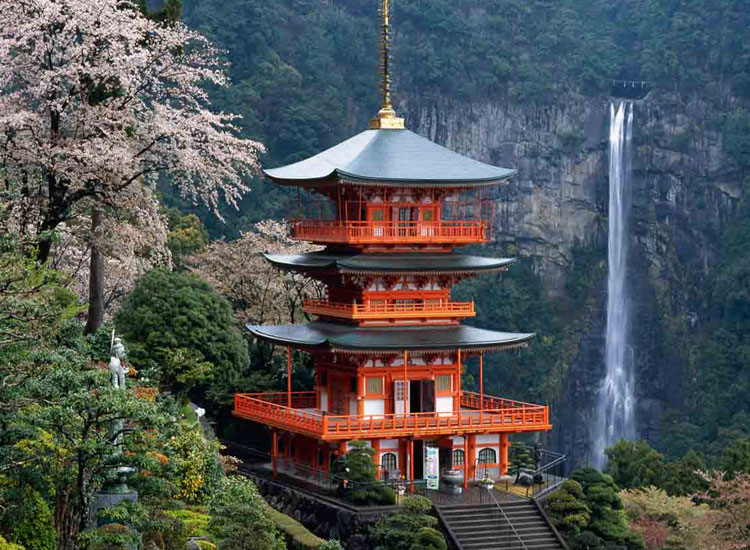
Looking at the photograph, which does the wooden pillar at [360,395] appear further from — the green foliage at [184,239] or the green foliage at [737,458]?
the green foliage at [184,239]

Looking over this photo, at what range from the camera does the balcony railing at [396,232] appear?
136 feet

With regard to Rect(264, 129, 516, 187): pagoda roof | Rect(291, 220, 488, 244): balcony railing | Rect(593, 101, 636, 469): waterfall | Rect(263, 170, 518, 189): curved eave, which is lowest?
Rect(593, 101, 636, 469): waterfall

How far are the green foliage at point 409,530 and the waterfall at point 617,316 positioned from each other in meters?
62.6

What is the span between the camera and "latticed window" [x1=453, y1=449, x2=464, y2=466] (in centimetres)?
4094

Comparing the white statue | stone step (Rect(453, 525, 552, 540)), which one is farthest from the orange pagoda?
the white statue

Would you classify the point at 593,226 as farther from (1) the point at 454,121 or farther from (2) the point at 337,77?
(2) the point at 337,77

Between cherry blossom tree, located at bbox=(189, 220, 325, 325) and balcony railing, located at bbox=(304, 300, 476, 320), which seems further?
cherry blossom tree, located at bbox=(189, 220, 325, 325)

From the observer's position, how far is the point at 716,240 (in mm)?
110750

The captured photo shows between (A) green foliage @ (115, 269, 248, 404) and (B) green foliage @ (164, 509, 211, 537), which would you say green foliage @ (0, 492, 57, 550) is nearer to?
(B) green foliage @ (164, 509, 211, 537)

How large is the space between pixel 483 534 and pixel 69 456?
13365 mm

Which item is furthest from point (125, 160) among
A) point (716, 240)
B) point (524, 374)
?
point (716, 240)

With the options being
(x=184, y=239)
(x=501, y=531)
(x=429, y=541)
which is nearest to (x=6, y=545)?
(x=429, y=541)

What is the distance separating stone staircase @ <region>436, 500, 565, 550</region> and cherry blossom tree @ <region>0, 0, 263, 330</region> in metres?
9.67

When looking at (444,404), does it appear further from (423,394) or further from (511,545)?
(511,545)
